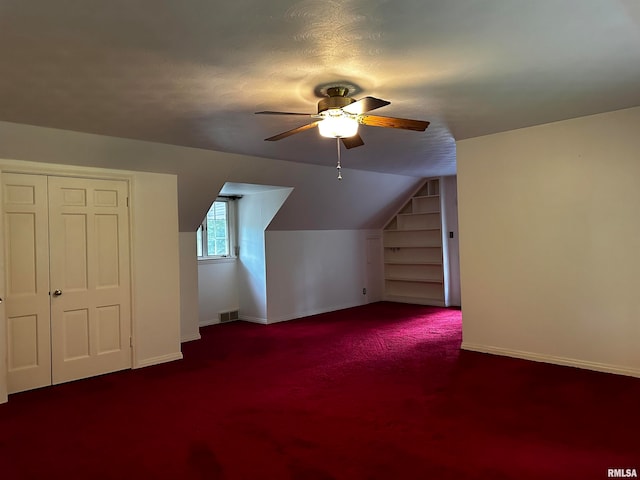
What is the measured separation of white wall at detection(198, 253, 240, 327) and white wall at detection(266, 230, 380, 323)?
2.18ft

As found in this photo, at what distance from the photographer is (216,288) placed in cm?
723

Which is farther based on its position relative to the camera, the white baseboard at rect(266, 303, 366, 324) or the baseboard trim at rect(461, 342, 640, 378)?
the white baseboard at rect(266, 303, 366, 324)

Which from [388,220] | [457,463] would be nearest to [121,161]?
[457,463]

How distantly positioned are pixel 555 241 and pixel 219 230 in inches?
191

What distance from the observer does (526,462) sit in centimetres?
270

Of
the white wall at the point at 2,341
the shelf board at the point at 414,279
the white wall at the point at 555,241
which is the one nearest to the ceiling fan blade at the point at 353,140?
the white wall at the point at 555,241

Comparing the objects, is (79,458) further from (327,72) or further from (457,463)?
(327,72)

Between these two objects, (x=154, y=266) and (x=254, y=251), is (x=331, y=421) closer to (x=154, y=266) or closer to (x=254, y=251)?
(x=154, y=266)

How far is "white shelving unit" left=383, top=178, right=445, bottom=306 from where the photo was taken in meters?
8.45

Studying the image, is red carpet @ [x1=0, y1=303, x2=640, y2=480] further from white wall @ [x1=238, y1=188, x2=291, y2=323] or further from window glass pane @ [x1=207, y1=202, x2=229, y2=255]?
window glass pane @ [x1=207, y1=202, x2=229, y2=255]

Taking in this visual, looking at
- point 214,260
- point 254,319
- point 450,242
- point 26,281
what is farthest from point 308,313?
point 26,281

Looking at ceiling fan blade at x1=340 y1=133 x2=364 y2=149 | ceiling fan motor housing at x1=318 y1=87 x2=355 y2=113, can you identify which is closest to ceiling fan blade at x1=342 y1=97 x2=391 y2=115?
ceiling fan motor housing at x1=318 y1=87 x2=355 y2=113

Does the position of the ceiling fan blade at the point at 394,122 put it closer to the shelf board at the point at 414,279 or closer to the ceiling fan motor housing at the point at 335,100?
the ceiling fan motor housing at the point at 335,100

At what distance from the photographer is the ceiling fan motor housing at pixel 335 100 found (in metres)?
3.10
